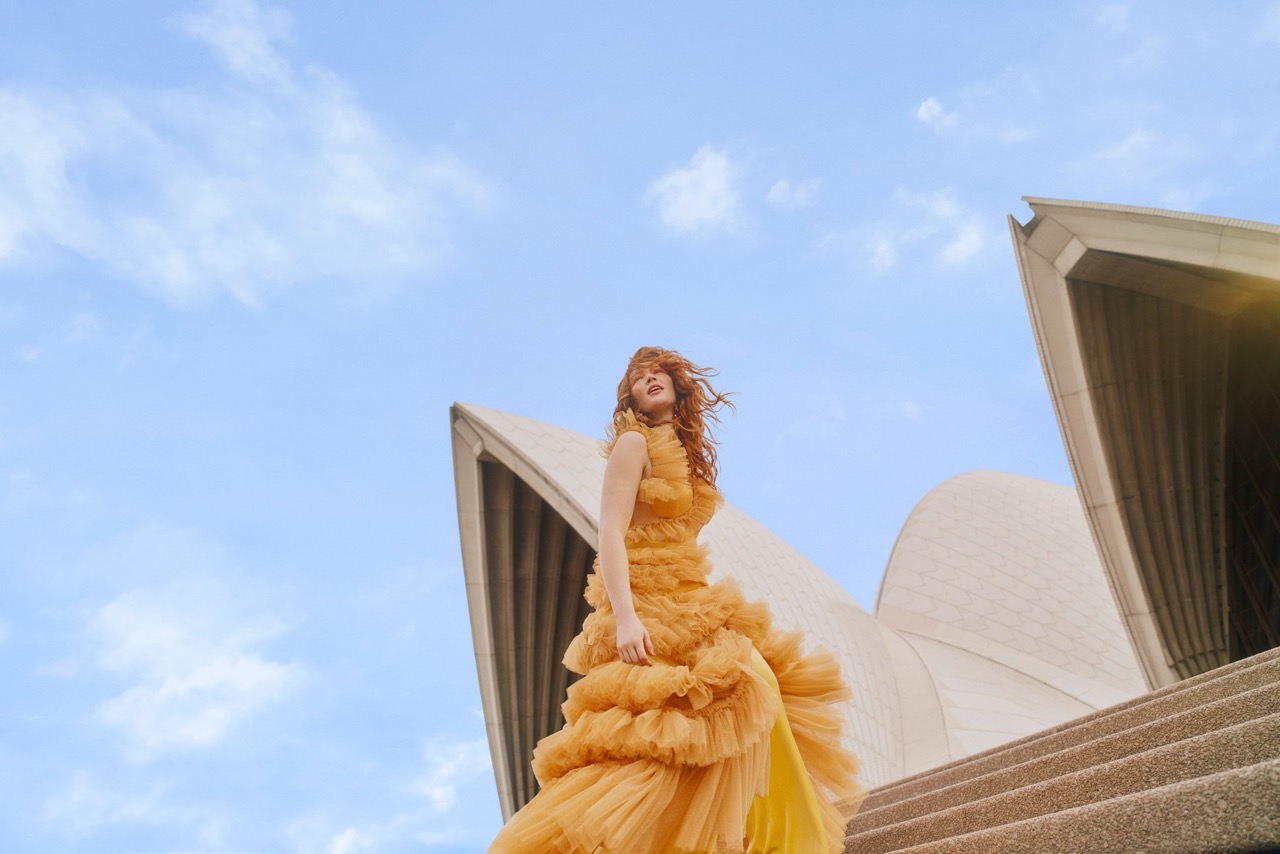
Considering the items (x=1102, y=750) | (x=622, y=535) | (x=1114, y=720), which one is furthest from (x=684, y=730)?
(x=1114, y=720)

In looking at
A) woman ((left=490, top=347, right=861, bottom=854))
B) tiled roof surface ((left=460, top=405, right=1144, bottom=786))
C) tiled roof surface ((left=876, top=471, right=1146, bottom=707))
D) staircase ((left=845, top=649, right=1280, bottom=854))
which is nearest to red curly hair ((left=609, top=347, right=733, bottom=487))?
woman ((left=490, top=347, right=861, bottom=854))

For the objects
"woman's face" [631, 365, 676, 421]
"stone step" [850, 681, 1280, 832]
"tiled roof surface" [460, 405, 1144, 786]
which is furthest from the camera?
"tiled roof surface" [460, 405, 1144, 786]

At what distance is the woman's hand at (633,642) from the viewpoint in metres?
2.04

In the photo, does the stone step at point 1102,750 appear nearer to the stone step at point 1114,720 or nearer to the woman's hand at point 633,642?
the stone step at point 1114,720

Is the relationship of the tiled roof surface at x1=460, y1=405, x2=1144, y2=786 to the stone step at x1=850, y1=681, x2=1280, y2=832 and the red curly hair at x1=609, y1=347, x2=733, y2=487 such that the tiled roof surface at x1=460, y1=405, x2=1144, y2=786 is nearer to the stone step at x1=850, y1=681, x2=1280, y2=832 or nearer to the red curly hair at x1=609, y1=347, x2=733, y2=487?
the stone step at x1=850, y1=681, x2=1280, y2=832

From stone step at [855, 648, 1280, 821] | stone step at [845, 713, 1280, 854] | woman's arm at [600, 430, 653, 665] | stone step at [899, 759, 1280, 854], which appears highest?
woman's arm at [600, 430, 653, 665]

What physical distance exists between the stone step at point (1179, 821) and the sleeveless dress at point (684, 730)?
1.60 ft

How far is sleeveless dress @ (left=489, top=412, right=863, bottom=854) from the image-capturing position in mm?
1856

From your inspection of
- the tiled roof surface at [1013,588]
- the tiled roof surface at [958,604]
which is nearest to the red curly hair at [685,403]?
the tiled roof surface at [958,604]

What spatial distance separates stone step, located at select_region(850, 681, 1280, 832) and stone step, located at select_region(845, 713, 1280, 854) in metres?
0.33

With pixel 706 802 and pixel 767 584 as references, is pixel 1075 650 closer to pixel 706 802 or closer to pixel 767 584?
pixel 767 584

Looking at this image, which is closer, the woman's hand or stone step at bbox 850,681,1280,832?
the woman's hand

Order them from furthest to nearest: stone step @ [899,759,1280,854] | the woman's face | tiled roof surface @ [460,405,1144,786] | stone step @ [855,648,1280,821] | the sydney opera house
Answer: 1. tiled roof surface @ [460,405,1144,786]
2. stone step @ [855,648,1280,821]
3. the woman's face
4. the sydney opera house
5. stone step @ [899,759,1280,854]

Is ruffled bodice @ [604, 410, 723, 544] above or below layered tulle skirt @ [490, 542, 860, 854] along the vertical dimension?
above
